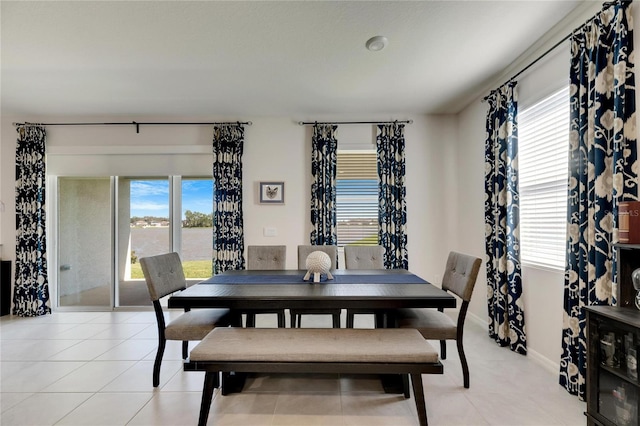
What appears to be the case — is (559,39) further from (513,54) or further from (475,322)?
(475,322)

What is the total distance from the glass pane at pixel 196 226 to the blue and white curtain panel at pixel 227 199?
34 centimetres

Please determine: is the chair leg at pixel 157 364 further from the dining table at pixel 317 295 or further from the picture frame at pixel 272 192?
the picture frame at pixel 272 192

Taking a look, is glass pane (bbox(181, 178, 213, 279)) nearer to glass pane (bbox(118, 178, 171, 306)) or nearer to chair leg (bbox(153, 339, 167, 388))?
glass pane (bbox(118, 178, 171, 306))

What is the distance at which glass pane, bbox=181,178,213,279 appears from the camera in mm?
4289

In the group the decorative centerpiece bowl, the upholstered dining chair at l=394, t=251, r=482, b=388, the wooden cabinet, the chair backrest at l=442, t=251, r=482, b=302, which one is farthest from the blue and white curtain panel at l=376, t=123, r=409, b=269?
the wooden cabinet

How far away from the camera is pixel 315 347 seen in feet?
5.63

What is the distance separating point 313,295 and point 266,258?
140 centimetres

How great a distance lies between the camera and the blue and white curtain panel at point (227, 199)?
3.99 metres

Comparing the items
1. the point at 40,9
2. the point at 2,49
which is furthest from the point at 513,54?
the point at 2,49

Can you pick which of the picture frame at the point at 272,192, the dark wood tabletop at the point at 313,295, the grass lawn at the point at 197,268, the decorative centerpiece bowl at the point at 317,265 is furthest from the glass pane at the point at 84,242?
the decorative centerpiece bowl at the point at 317,265

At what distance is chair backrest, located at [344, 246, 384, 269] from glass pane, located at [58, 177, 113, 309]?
344cm

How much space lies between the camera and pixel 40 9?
79.7 inches

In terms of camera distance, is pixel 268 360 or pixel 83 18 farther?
pixel 83 18

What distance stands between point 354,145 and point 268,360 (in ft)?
10.3
